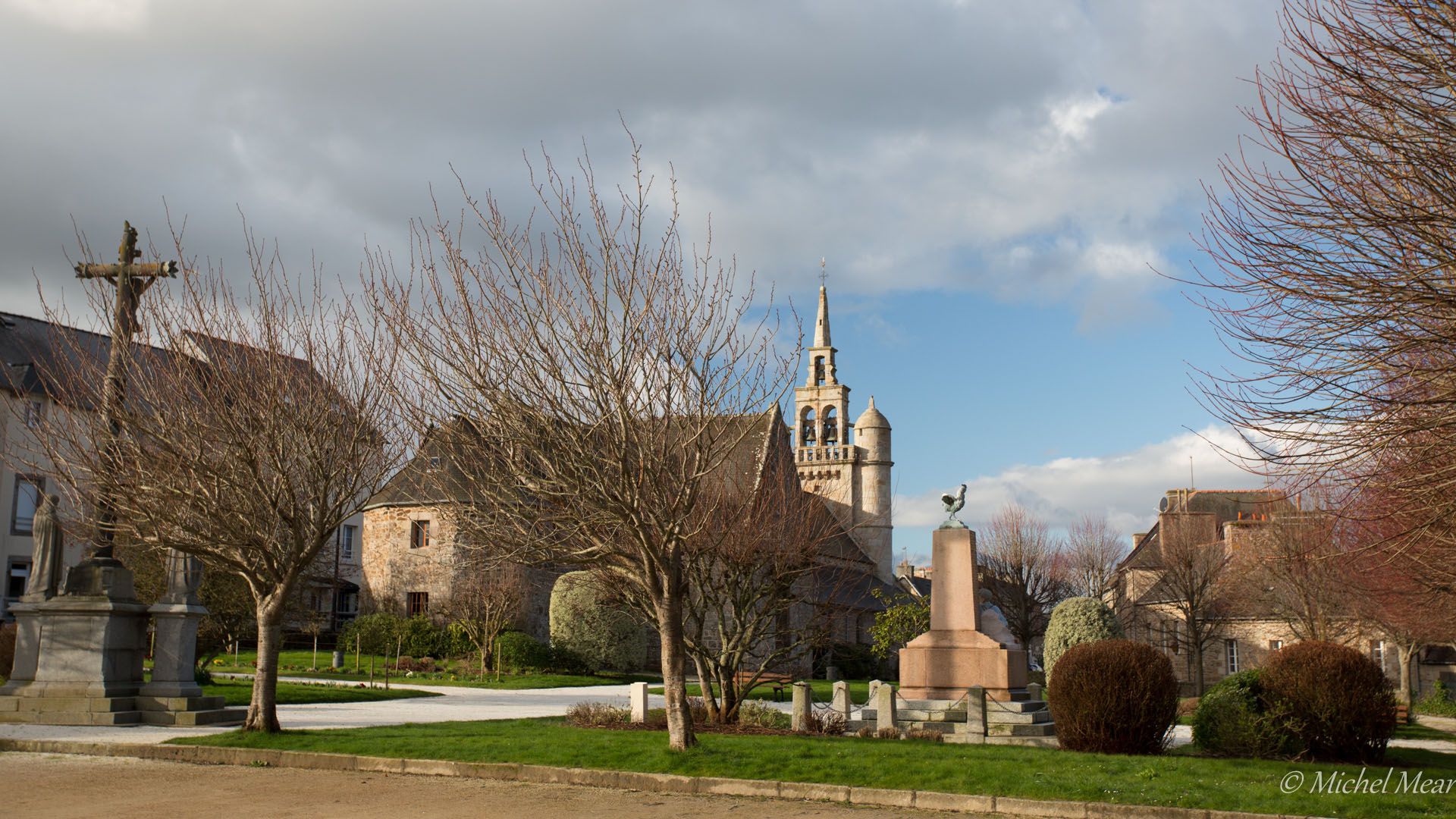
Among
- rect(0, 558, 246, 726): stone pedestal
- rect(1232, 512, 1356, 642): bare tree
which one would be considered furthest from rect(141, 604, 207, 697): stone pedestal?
rect(1232, 512, 1356, 642): bare tree

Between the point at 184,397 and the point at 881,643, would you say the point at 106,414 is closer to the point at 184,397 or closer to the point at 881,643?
the point at 184,397

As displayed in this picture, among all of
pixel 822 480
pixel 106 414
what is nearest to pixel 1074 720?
pixel 106 414

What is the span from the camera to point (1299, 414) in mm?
7426

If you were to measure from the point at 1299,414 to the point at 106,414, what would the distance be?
13.1 meters

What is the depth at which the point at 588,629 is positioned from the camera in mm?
31453

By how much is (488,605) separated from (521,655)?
7.68 ft

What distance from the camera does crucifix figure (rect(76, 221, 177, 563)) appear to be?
13836 mm

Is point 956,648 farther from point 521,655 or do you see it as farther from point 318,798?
point 521,655

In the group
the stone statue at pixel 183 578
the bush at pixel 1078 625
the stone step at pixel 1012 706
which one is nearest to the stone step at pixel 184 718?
the stone statue at pixel 183 578

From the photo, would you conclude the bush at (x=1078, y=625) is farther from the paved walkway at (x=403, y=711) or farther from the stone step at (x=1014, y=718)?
the paved walkway at (x=403, y=711)

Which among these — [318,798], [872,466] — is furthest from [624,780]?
[872,466]

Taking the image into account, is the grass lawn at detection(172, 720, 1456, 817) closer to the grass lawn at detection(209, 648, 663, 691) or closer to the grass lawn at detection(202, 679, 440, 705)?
the grass lawn at detection(202, 679, 440, 705)

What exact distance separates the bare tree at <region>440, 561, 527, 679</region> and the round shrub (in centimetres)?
148

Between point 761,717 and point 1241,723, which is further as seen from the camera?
point 761,717
